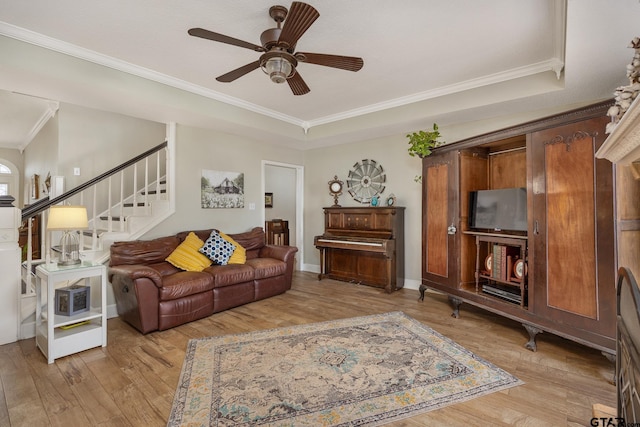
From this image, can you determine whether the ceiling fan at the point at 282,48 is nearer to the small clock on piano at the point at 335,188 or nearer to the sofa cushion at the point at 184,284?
the sofa cushion at the point at 184,284

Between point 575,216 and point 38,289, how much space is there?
4.62m

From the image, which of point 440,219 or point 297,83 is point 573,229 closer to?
point 440,219

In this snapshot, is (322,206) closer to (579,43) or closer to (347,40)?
(347,40)

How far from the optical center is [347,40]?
2.62 meters

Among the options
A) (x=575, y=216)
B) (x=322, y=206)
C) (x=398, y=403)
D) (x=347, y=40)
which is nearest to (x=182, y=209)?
(x=322, y=206)

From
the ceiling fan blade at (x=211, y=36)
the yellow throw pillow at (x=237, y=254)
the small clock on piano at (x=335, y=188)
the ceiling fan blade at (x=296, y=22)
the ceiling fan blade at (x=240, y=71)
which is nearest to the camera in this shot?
the ceiling fan blade at (x=296, y=22)

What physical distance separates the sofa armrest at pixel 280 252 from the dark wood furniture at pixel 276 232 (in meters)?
1.97

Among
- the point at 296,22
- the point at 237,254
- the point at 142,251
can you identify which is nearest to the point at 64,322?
the point at 142,251

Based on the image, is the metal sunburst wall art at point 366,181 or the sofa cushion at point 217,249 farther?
the metal sunburst wall art at point 366,181

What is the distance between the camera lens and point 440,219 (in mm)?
3592

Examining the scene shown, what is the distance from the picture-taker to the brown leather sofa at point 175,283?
286cm

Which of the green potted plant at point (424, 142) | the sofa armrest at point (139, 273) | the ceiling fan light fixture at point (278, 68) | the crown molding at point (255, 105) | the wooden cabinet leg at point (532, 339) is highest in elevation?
the crown molding at point (255, 105)

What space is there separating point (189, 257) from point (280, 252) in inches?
49.2

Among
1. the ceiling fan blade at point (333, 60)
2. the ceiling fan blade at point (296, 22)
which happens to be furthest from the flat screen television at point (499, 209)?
the ceiling fan blade at point (296, 22)
